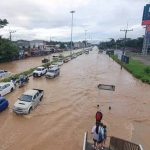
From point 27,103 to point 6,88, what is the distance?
6.96 meters

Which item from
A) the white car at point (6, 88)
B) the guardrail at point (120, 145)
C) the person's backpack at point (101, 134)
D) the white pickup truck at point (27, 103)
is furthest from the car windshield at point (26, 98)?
the person's backpack at point (101, 134)

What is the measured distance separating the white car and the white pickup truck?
16.2ft

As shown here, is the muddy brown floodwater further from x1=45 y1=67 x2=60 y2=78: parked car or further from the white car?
x1=45 y1=67 x2=60 y2=78: parked car

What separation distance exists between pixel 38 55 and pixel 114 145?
7297cm

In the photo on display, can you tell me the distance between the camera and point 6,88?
81.6ft

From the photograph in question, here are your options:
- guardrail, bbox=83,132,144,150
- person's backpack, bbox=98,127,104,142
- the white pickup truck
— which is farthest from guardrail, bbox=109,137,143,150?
the white pickup truck

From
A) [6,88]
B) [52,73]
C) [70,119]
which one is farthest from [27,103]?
[52,73]

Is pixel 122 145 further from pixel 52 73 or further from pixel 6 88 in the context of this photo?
pixel 52 73

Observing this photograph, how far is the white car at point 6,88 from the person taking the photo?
24.1 m

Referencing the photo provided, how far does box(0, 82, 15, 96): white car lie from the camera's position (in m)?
24.1

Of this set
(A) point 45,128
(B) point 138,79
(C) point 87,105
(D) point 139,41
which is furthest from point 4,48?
(D) point 139,41

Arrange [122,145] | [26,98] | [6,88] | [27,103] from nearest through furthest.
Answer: [122,145] → [27,103] → [26,98] → [6,88]

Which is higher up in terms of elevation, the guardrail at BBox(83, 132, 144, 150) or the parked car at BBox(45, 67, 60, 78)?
the guardrail at BBox(83, 132, 144, 150)

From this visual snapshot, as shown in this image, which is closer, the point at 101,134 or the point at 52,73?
the point at 101,134
